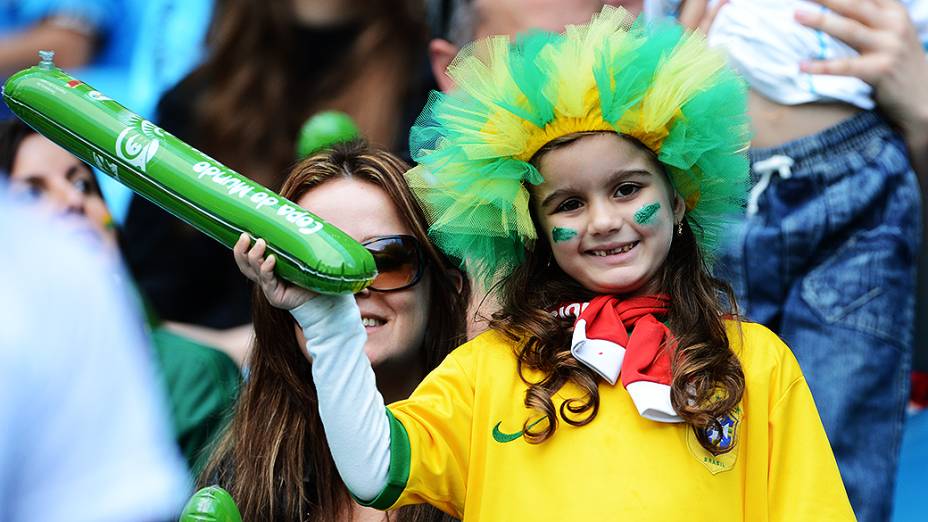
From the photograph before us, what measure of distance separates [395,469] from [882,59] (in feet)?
6.83

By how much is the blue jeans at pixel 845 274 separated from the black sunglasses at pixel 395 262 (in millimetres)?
971

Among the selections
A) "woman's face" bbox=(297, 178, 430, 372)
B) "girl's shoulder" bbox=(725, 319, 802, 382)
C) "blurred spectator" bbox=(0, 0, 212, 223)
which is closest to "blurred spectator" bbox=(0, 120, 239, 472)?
"blurred spectator" bbox=(0, 0, 212, 223)

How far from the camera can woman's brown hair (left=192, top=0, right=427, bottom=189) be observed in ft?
16.3

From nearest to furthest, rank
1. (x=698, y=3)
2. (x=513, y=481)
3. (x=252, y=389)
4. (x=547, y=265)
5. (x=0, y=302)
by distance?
1. (x=0, y=302)
2. (x=513, y=481)
3. (x=547, y=265)
4. (x=252, y=389)
5. (x=698, y=3)

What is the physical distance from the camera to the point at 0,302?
216 centimetres

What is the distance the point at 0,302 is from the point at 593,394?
1.08m

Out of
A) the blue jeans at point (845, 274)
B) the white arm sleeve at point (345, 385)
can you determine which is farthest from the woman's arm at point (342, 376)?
the blue jeans at point (845, 274)

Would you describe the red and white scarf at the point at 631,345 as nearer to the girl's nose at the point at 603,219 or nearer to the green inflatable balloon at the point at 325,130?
the girl's nose at the point at 603,219

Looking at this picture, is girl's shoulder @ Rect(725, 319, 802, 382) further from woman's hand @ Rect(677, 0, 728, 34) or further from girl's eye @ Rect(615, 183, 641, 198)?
woman's hand @ Rect(677, 0, 728, 34)

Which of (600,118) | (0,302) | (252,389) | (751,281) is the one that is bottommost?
(751,281)

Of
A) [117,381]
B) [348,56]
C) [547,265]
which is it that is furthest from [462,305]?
[348,56]

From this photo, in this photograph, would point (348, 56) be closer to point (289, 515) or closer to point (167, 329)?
point (167, 329)

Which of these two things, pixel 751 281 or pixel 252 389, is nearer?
pixel 252 389

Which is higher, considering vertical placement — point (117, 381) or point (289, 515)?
point (117, 381)
